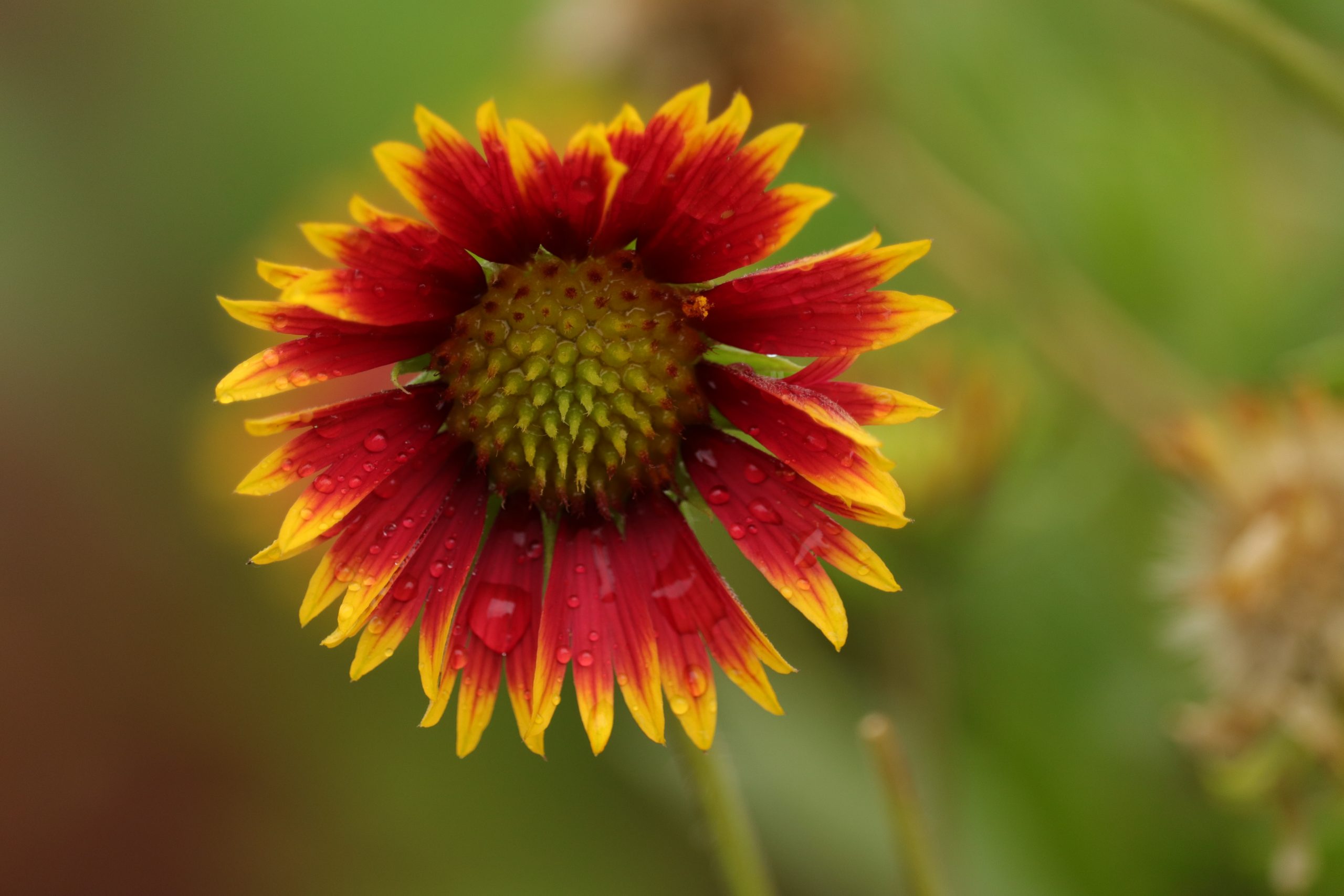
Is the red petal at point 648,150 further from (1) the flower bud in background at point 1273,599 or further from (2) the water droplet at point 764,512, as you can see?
(1) the flower bud in background at point 1273,599

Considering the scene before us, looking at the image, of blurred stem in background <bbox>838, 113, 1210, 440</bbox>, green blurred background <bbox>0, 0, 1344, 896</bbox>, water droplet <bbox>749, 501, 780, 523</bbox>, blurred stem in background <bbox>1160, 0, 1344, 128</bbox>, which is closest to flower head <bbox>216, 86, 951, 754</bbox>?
water droplet <bbox>749, 501, 780, 523</bbox>

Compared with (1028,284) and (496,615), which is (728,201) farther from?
(1028,284)

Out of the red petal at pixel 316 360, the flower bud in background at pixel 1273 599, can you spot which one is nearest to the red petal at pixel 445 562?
the red petal at pixel 316 360

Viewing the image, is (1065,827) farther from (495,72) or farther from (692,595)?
(495,72)

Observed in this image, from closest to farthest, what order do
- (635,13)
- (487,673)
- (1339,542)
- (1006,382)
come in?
1. (487,673)
2. (1339,542)
3. (1006,382)
4. (635,13)

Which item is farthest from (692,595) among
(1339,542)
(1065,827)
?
(1065,827)
